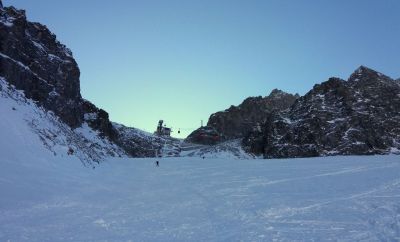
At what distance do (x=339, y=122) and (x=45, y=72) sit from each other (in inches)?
3519

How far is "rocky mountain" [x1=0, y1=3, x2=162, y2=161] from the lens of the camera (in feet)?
205

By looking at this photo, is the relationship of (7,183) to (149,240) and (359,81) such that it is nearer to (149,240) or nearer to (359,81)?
(149,240)

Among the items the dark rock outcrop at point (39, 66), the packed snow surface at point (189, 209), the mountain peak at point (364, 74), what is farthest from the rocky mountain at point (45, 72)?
the mountain peak at point (364, 74)

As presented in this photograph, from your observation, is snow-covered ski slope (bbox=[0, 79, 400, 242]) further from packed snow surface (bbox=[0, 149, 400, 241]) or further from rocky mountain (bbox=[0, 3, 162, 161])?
rocky mountain (bbox=[0, 3, 162, 161])

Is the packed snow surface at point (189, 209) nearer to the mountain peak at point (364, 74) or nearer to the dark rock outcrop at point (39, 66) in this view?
the dark rock outcrop at point (39, 66)

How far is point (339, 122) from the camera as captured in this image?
417 feet

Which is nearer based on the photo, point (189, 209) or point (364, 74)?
point (189, 209)

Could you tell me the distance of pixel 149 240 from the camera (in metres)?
7.86

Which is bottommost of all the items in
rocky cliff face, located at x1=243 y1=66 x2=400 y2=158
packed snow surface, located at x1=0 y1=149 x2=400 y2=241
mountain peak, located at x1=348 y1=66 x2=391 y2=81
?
packed snow surface, located at x1=0 y1=149 x2=400 y2=241

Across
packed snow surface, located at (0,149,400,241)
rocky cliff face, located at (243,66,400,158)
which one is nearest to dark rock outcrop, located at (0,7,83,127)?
packed snow surface, located at (0,149,400,241)

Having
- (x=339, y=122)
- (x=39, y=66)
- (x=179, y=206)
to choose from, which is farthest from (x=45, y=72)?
(x=339, y=122)

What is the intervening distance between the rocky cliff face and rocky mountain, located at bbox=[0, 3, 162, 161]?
56.4 meters

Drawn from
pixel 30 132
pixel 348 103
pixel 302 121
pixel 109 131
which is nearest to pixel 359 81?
pixel 348 103

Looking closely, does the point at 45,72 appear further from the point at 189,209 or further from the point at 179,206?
the point at 189,209
